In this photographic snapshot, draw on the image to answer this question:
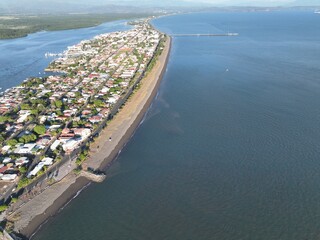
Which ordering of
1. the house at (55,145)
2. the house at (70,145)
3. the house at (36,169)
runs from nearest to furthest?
the house at (36,169) < the house at (70,145) < the house at (55,145)

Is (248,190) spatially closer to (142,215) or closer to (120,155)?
(142,215)

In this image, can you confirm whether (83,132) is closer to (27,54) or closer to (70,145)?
(70,145)

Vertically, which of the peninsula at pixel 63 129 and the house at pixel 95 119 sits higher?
the house at pixel 95 119

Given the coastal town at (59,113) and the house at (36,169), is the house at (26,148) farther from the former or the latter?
the house at (36,169)

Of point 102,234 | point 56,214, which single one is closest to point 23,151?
point 56,214

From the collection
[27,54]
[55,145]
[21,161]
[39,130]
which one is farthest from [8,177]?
Result: [27,54]

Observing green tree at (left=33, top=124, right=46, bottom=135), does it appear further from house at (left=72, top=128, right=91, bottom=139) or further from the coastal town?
house at (left=72, top=128, right=91, bottom=139)

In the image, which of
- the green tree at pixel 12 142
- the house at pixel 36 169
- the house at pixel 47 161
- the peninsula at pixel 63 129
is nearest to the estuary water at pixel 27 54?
the peninsula at pixel 63 129
